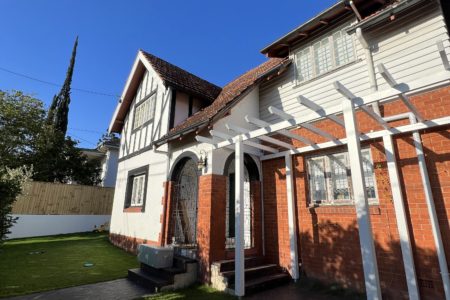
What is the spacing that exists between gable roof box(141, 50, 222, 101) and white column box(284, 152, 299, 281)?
5.54 m

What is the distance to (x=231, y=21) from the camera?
38.5 feet

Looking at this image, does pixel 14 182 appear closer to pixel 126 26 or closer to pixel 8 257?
pixel 8 257

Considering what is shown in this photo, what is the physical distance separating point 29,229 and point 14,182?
38.7ft

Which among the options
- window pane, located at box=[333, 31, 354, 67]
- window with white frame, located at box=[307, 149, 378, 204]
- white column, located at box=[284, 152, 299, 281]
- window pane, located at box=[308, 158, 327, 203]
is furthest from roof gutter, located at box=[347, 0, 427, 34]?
white column, located at box=[284, 152, 299, 281]

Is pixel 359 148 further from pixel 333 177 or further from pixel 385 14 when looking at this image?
pixel 385 14

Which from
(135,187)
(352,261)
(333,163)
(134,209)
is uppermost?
(333,163)

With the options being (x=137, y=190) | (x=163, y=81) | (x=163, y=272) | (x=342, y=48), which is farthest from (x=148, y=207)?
(x=342, y=48)

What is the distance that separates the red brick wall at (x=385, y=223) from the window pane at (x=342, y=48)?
1.83 m

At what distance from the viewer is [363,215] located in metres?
4.12

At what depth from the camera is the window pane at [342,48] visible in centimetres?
732

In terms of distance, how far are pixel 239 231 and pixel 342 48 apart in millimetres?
6009

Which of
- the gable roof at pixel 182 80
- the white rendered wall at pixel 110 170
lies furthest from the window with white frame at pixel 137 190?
the white rendered wall at pixel 110 170

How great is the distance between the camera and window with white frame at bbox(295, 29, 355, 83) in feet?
24.3

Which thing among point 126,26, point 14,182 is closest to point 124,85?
point 126,26
